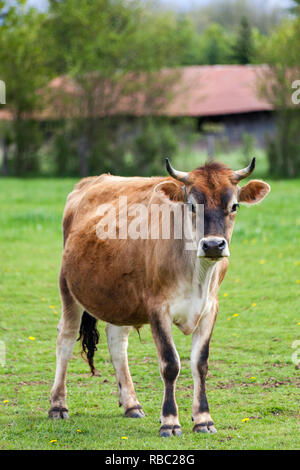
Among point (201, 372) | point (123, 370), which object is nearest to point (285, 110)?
point (123, 370)

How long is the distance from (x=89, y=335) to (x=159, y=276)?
5.30 feet

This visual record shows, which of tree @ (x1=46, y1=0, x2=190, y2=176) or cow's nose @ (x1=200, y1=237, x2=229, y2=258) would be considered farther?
tree @ (x1=46, y1=0, x2=190, y2=176)

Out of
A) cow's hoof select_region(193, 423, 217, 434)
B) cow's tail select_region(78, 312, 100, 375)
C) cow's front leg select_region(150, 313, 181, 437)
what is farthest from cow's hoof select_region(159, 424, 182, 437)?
cow's tail select_region(78, 312, 100, 375)

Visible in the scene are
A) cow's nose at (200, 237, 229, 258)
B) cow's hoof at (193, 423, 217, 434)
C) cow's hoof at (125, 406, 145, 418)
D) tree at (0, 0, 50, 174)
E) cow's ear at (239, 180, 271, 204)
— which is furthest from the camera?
tree at (0, 0, 50, 174)

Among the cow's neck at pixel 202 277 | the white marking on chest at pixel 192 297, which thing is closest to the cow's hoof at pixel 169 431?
the white marking on chest at pixel 192 297

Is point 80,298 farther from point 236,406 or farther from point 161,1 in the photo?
point 161,1

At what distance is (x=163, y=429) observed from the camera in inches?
228

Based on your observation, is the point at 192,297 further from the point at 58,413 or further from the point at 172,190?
the point at 58,413

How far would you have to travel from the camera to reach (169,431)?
19.0 ft

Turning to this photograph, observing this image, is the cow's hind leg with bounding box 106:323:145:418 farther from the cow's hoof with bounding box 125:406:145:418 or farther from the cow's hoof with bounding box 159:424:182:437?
the cow's hoof with bounding box 159:424:182:437

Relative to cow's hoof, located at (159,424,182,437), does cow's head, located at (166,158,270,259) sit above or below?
above

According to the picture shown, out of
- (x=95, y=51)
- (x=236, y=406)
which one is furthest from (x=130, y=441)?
(x=95, y=51)

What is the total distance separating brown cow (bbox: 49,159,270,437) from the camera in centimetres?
582

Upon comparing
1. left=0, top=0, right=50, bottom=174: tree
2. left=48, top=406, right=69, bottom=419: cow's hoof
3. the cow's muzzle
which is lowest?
left=48, top=406, right=69, bottom=419: cow's hoof
